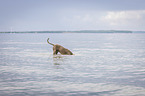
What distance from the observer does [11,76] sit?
15039mm

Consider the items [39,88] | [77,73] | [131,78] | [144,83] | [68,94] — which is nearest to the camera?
[68,94]

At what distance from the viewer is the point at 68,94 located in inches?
428

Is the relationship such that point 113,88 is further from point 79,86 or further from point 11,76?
point 11,76

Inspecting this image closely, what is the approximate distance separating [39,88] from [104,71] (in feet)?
19.6

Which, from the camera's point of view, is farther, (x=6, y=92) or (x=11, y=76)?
(x=11, y=76)

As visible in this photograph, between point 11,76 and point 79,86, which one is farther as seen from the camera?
point 11,76

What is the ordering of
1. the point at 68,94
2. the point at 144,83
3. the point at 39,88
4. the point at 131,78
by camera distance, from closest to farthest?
the point at 68,94 < the point at 39,88 < the point at 144,83 < the point at 131,78

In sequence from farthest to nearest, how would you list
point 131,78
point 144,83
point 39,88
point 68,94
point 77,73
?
1. point 77,73
2. point 131,78
3. point 144,83
4. point 39,88
5. point 68,94

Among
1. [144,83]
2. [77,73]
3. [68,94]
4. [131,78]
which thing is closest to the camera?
[68,94]

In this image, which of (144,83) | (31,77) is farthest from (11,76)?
(144,83)

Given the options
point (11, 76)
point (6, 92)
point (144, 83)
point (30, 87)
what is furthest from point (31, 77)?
point (144, 83)

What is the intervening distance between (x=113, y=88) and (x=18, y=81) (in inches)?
177

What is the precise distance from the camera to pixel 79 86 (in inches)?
486

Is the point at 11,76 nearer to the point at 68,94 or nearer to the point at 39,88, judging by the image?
the point at 39,88
